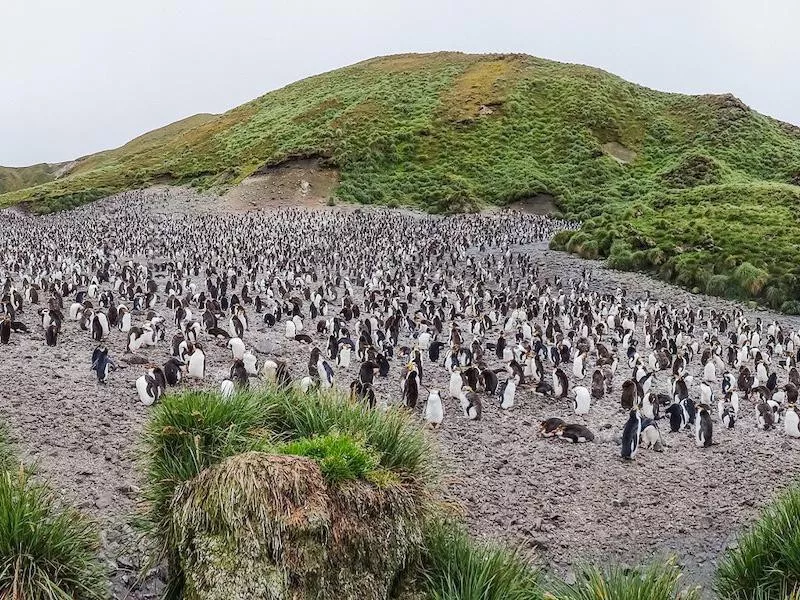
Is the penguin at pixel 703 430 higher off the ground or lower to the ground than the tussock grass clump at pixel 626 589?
lower

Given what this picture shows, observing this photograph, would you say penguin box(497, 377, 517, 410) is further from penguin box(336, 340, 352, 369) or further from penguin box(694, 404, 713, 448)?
penguin box(336, 340, 352, 369)

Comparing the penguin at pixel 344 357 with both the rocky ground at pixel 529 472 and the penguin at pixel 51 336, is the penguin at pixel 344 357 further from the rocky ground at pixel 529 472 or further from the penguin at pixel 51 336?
the penguin at pixel 51 336

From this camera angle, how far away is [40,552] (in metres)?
5.96

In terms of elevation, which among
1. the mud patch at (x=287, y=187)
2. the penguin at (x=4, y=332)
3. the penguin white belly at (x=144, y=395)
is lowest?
the penguin white belly at (x=144, y=395)

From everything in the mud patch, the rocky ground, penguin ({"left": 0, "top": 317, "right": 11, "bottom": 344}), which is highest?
the mud patch

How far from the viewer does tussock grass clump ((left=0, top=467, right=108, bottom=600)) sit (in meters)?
5.68

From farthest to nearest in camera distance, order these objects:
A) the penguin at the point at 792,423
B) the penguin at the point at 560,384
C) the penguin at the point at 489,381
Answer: the penguin at the point at 560,384
the penguin at the point at 489,381
the penguin at the point at 792,423

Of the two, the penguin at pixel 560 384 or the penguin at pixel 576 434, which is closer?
the penguin at pixel 576 434

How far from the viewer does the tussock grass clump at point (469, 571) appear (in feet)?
20.8

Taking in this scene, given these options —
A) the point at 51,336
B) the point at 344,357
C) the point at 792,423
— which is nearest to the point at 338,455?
the point at 344,357

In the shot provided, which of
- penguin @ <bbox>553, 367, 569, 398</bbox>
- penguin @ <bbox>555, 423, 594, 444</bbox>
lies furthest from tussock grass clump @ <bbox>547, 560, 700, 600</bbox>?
penguin @ <bbox>553, 367, 569, 398</bbox>

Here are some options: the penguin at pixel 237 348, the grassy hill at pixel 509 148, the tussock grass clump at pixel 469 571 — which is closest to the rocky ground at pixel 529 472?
the penguin at pixel 237 348

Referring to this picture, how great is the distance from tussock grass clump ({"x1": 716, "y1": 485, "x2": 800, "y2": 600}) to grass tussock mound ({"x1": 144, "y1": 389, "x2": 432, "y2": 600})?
10.4ft

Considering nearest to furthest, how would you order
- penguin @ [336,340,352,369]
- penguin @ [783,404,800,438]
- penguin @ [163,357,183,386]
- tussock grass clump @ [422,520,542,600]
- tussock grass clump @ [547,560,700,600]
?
tussock grass clump @ [547,560,700,600] < tussock grass clump @ [422,520,542,600] < penguin @ [163,357,183,386] < penguin @ [783,404,800,438] < penguin @ [336,340,352,369]
